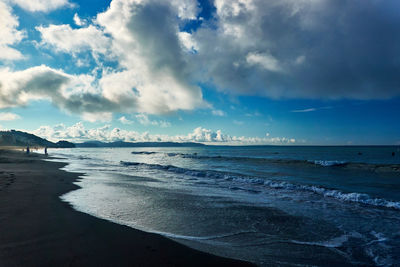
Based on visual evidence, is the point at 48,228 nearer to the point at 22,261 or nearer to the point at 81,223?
the point at 81,223

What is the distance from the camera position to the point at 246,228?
613 centimetres

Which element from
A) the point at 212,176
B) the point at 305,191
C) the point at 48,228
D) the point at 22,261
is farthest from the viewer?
the point at 212,176

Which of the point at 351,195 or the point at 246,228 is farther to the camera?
the point at 351,195

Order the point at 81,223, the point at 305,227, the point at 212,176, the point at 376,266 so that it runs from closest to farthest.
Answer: the point at 376,266, the point at 81,223, the point at 305,227, the point at 212,176

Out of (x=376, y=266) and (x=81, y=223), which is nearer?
(x=376, y=266)

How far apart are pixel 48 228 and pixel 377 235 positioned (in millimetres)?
9235

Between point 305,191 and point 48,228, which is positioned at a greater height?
point 48,228

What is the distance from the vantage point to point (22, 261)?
3.73 m

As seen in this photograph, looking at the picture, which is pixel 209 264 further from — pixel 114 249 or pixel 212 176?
pixel 212 176

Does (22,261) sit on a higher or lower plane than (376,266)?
higher

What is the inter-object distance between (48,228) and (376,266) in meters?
7.77

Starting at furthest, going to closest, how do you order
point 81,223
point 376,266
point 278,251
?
point 81,223, point 278,251, point 376,266

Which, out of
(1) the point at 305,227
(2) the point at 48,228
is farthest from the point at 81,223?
(1) the point at 305,227

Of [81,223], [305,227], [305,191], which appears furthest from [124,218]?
[305,191]
